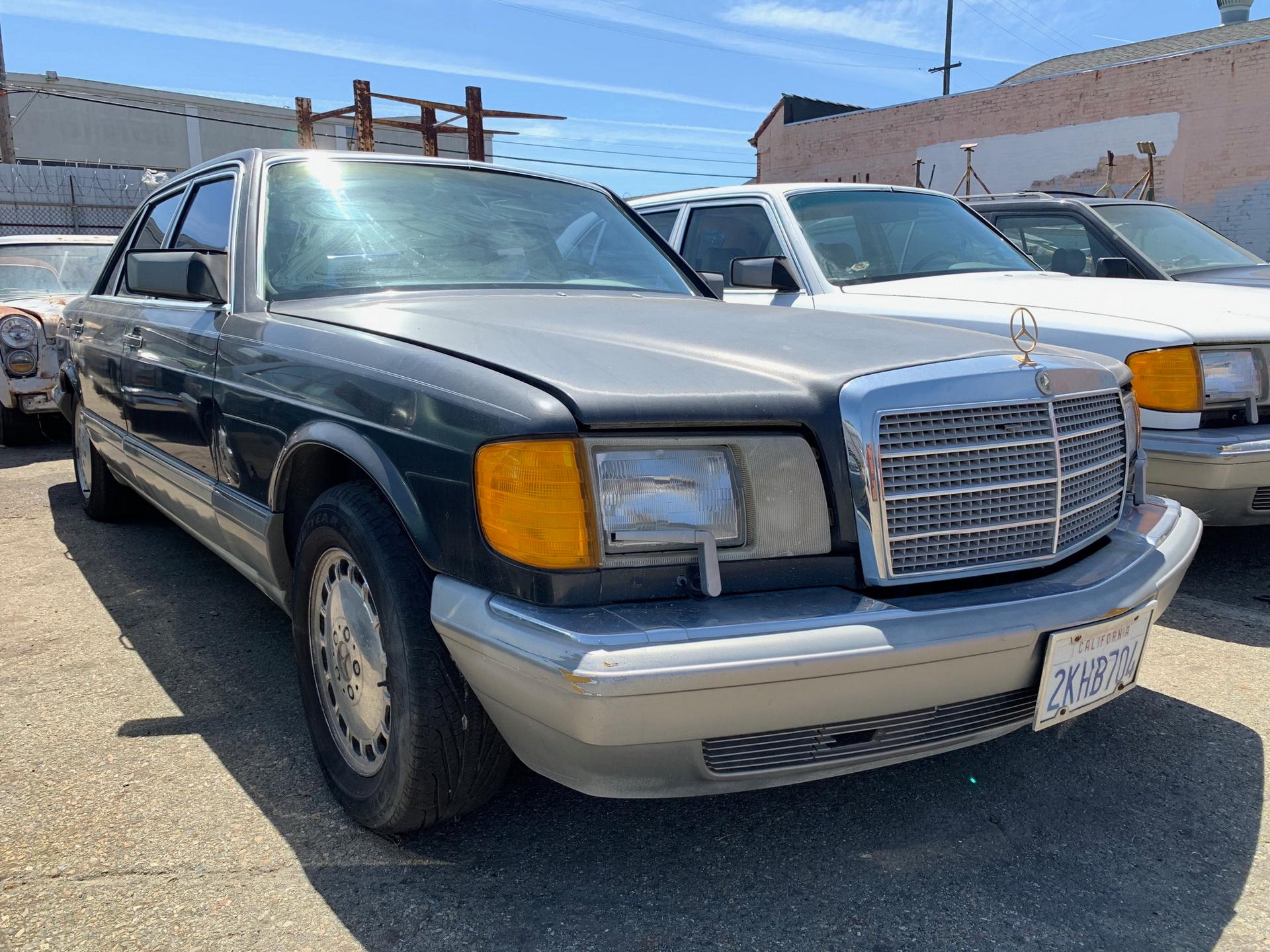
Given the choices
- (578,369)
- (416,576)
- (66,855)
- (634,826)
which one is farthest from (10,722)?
(578,369)

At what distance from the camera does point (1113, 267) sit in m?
5.47

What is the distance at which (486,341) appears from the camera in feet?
6.92

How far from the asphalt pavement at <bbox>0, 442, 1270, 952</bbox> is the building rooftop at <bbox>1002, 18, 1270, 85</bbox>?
71.9ft

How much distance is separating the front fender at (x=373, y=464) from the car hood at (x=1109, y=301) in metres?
2.83

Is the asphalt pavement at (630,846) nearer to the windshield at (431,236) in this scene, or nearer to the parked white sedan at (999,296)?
the parked white sedan at (999,296)

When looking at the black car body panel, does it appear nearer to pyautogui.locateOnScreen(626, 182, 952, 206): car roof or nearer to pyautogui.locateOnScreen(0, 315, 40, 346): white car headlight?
pyautogui.locateOnScreen(626, 182, 952, 206): car roof

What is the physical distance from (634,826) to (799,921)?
47 centimetres

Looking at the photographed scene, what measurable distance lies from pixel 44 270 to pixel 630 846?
7.58 meters

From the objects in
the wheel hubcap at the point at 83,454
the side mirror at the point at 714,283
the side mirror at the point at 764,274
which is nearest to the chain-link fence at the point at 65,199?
the wheel hubcap at the point at 83,454

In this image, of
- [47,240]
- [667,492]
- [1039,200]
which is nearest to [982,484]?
[667,492]

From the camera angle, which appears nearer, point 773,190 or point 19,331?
point 773,190

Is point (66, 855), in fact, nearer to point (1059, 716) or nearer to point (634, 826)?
point (634, 826)

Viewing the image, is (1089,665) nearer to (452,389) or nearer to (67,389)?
(452,389)

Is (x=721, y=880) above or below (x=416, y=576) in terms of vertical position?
below
